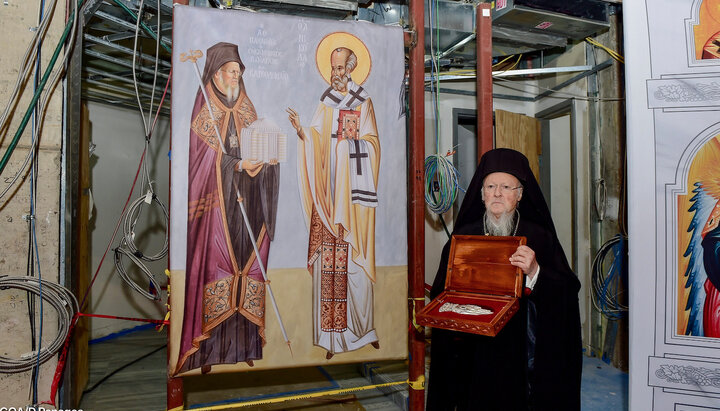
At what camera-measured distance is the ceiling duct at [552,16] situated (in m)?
4.05

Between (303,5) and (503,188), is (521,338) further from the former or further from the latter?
(303,5)

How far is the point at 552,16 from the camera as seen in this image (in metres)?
4.17

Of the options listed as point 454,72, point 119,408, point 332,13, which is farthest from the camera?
point 454,72

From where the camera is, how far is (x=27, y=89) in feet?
9.36

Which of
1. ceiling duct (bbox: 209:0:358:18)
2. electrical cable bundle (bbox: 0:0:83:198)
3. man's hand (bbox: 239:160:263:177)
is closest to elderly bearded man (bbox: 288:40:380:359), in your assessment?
man's hand (bbox: 239:160:263:177)

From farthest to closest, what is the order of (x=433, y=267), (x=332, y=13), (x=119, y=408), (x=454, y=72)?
(x=433, y=267) < (x=454, y=72) < (x=119, y=408) < (x=332, y=13)

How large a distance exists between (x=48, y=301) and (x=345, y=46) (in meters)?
2.50

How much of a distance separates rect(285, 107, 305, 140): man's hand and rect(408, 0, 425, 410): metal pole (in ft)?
2.45

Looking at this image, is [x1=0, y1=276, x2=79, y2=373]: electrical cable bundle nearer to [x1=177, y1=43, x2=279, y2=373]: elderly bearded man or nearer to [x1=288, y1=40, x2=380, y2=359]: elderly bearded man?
[x1=177, y1=43, x2=279, y2=373]: elderly bearded man

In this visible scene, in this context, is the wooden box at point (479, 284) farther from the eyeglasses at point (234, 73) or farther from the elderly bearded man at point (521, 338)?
the eyeglasses at point (234, 73)

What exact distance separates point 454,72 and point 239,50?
311 cm

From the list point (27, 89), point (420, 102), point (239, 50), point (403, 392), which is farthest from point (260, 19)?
point (403, 392)

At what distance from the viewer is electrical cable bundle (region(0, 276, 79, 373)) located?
2.76 metres

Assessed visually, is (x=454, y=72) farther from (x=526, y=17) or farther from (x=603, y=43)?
(x=603, y=43)
